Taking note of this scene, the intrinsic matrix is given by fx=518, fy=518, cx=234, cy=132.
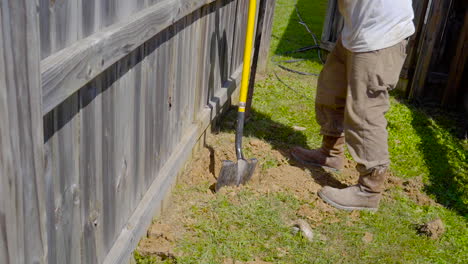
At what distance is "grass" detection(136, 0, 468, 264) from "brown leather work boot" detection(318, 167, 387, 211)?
2.6 inches

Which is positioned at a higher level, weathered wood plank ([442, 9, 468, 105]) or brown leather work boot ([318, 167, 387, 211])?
weathered wood plank ([442, 9, 468, 105])

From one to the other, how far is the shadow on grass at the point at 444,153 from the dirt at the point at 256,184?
0.73ft

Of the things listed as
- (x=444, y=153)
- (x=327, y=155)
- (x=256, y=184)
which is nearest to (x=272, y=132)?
(x=327, y=155)

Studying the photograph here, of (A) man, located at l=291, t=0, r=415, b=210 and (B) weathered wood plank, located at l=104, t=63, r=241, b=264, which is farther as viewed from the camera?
(A) man, located at l=291, t=0, r=415, b=210

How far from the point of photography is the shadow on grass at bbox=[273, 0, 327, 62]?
8109 millimetres

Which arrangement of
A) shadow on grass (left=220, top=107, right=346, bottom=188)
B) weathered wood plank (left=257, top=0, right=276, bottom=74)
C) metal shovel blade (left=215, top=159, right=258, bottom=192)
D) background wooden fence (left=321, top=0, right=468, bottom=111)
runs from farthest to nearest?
weathered wood plank (left=257, top=0, right=276, bottom=74)
background wooden fence (left=321, top=0, right=468, bottom=111)
shadow on grass (left=220, top=107, right=346, bottom=188)
metal shovel blade (left=215, top=159, right=258, bottom=192)

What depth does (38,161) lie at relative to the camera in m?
1.55

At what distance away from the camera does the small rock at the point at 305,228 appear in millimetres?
3256

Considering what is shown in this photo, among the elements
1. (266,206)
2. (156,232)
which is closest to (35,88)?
(156,232)

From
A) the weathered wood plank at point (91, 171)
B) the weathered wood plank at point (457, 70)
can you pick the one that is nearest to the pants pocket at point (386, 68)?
the weathered wood plank at point (91, 171)

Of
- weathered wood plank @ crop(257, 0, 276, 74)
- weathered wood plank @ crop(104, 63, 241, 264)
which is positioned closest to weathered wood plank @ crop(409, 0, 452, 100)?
weathered wood plank @ crop(257, 0, 276, 74)

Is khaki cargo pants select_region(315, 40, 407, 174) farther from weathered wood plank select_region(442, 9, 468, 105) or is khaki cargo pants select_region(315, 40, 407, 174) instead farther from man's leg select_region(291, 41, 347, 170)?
weathered wood plank select_region(442, 9, 468, 105)

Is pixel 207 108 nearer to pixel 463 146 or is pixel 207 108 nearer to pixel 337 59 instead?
pixel 337 59

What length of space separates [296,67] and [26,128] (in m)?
6.01
